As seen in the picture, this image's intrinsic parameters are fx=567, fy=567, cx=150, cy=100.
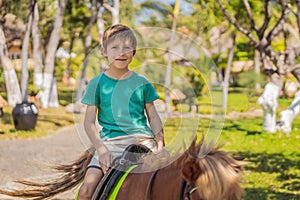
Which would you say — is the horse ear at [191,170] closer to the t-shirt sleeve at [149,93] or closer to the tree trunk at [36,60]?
the t-shirt sleeve at [149,93]

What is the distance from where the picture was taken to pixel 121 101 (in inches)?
138

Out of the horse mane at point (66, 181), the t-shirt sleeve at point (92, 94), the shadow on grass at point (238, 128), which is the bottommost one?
the shadow on grass at point (238, 128)

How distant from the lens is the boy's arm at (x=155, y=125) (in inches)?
144

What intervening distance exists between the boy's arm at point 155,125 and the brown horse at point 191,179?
0.23 m

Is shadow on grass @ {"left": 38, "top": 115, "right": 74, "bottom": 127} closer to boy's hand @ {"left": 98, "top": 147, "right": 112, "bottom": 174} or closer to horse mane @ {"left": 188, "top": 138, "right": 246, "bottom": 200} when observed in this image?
boy's hand @ {"left": 98, "top": 147, "right": 112, "bottom": 174}

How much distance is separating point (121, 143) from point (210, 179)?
109 cm

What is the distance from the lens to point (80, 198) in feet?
11.9

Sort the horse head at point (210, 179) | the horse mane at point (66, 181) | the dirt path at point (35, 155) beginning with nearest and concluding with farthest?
the horse head at point (210, 179) < the horse mane at point (66, 181) < the dirt path at point (35, 155)

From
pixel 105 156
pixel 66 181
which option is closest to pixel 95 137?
pixel 105 156

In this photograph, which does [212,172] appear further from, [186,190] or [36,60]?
[36,60]

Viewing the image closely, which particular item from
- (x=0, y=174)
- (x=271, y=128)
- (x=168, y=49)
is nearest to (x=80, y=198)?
(x=168, y=49)

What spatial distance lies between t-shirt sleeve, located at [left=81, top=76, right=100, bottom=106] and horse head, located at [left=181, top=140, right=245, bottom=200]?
3.33ft

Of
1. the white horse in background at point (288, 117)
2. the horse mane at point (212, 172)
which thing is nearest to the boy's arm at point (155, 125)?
the horse mane at point (212, 172)

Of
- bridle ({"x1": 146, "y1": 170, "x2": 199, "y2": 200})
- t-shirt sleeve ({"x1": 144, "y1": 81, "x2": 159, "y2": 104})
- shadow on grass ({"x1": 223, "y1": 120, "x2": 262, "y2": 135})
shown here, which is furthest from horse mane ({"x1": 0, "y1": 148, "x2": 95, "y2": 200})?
shadow on grass ({"x1": 223, "y1": 120, "x2": 262, "y2": 135})
